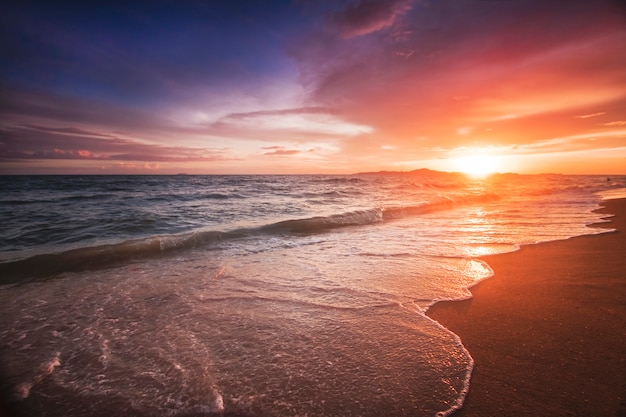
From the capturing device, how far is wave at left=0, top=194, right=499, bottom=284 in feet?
21.6

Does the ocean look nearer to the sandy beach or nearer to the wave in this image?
the wave

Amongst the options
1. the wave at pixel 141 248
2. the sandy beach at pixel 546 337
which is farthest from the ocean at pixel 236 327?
the sandy beach at pixel 546 337

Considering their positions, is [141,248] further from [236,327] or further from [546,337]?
[546,337]

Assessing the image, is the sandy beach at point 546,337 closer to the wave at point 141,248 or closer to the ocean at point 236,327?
the ocean at point 236,327

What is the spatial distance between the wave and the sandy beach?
23.9ft


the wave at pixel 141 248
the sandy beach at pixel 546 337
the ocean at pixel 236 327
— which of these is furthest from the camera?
the wave at pixel 141 248

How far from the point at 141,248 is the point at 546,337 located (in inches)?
349

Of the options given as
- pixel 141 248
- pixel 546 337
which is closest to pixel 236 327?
pixel 546 337

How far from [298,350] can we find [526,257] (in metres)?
5.99

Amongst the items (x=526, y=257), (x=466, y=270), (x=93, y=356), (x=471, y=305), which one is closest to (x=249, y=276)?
(x=93, y=356)

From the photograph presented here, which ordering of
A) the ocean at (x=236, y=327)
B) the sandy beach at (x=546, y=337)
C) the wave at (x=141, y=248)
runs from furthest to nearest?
1. the wave at (x=141, y=248)
2. the ocean at (x=236, y=327)
3. the sandy beach at (x=546, y=337)

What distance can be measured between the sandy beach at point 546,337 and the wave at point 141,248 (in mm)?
7284

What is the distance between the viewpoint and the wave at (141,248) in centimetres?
659

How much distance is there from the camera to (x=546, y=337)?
3.19 metres
